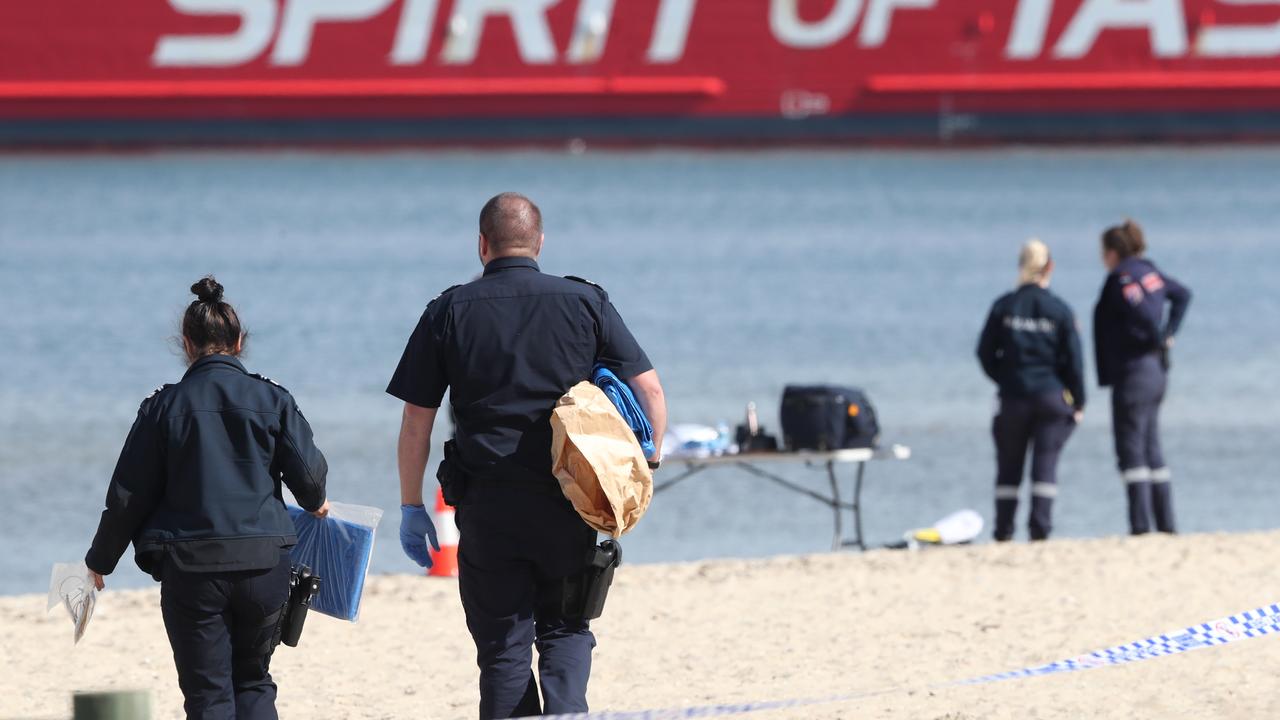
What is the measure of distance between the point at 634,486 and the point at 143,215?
41015 mm

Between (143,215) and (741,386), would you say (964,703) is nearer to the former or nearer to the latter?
(741,386)

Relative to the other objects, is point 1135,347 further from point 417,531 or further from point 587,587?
point 417,531

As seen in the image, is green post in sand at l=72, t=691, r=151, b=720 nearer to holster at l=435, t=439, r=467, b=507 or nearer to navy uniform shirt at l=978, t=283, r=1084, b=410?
holster at l=435, t=439, r=467, b=507

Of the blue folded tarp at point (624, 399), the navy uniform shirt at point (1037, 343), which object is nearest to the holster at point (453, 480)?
the blue folded tarp at point (624, 399)

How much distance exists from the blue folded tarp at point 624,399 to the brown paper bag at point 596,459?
0.28 feet

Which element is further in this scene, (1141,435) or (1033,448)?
(1141,435)

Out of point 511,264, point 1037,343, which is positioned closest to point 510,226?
point 511,264

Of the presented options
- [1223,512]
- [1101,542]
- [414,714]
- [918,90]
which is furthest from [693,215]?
[414,714]

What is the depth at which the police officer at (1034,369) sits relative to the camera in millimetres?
9445

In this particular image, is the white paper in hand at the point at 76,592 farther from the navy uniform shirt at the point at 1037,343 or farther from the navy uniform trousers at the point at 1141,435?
the navy uniform trousers at the point at 1141,435

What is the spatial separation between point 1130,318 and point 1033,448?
2.77ft

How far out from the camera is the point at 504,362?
4656 mm

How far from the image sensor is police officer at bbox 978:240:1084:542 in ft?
31.0

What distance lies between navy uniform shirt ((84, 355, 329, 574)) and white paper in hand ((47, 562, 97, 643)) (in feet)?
0.95
